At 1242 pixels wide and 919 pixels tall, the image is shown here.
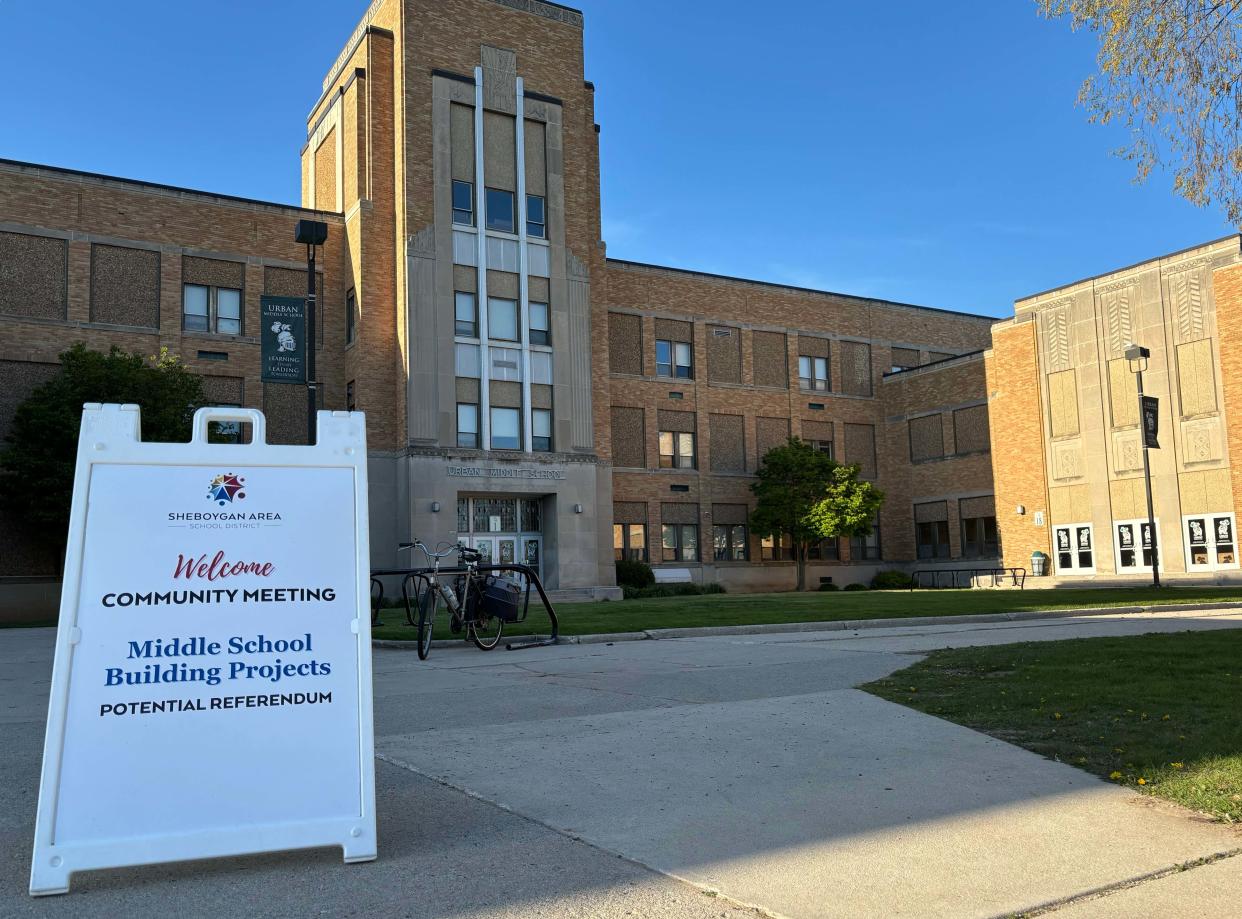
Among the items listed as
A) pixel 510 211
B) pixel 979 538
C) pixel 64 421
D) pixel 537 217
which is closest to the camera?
pixel 64 421

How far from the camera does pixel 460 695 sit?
33.1ft

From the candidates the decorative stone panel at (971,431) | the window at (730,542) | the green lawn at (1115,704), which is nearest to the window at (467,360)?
the window at (730,542)

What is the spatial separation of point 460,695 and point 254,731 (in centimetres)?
556

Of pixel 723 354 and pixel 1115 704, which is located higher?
pixel 723 354

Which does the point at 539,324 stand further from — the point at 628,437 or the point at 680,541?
the point at 680,541

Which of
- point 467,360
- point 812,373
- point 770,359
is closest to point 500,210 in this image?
point 467,360

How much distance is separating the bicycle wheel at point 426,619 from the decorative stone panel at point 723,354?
35.4 meters

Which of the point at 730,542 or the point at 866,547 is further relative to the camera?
the point at 866,547

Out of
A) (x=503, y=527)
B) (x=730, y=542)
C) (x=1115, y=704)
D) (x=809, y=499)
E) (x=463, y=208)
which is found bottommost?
(x=1115, y=704)

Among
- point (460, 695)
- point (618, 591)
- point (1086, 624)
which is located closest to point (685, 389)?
point (618, 591)

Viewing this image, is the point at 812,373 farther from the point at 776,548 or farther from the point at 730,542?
the point at 730,542

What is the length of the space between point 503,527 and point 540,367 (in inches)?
245

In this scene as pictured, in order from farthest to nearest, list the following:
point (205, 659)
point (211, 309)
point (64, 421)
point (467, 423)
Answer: point (467, 423), point (211, 309), point (64, 421), point (205, 659)

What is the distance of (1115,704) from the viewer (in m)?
8.34
